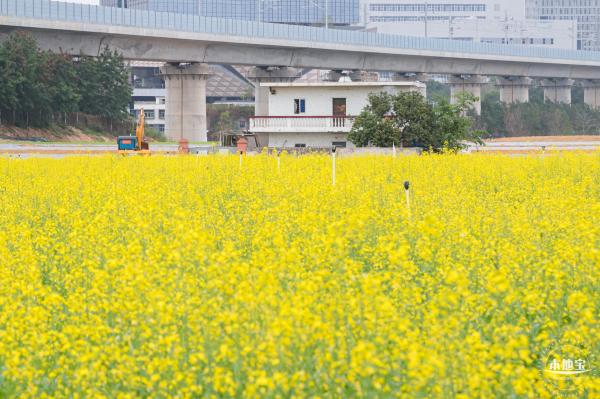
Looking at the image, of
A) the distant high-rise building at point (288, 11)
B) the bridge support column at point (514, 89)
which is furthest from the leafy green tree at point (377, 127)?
the distant high-rise building at point (288, 11)

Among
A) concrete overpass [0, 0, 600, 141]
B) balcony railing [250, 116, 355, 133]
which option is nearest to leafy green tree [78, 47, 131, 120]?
concrete overpass [0, 0, 600, 141]

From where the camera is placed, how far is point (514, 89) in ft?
324

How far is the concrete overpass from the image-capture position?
191ft

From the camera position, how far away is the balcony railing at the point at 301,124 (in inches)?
1901

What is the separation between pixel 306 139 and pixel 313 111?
136 centimetres

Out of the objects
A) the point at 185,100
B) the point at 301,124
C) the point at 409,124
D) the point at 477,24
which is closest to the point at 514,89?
the point at 185,100

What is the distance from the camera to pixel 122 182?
21.2 m

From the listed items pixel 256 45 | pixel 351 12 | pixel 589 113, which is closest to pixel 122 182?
pixel 256 45

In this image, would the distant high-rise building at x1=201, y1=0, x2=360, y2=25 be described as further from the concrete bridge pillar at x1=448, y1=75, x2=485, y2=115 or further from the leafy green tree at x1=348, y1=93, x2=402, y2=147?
the leafy green tree at x1=348, y1=93, x2=402, y2=147

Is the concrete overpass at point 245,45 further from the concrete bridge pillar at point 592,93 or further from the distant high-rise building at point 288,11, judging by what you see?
the distant high-rise building at point 288,11

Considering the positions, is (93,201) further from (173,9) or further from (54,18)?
(173,9)

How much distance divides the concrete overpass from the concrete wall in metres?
14.5

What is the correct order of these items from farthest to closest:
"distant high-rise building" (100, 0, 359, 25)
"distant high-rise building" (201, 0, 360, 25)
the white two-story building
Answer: "distant high-rise building" (201, 0, 360, 25) → "distant high-rise building" (100, 0, 359, 25) → the white two-story building

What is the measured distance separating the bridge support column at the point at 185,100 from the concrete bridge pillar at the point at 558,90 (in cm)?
4576
